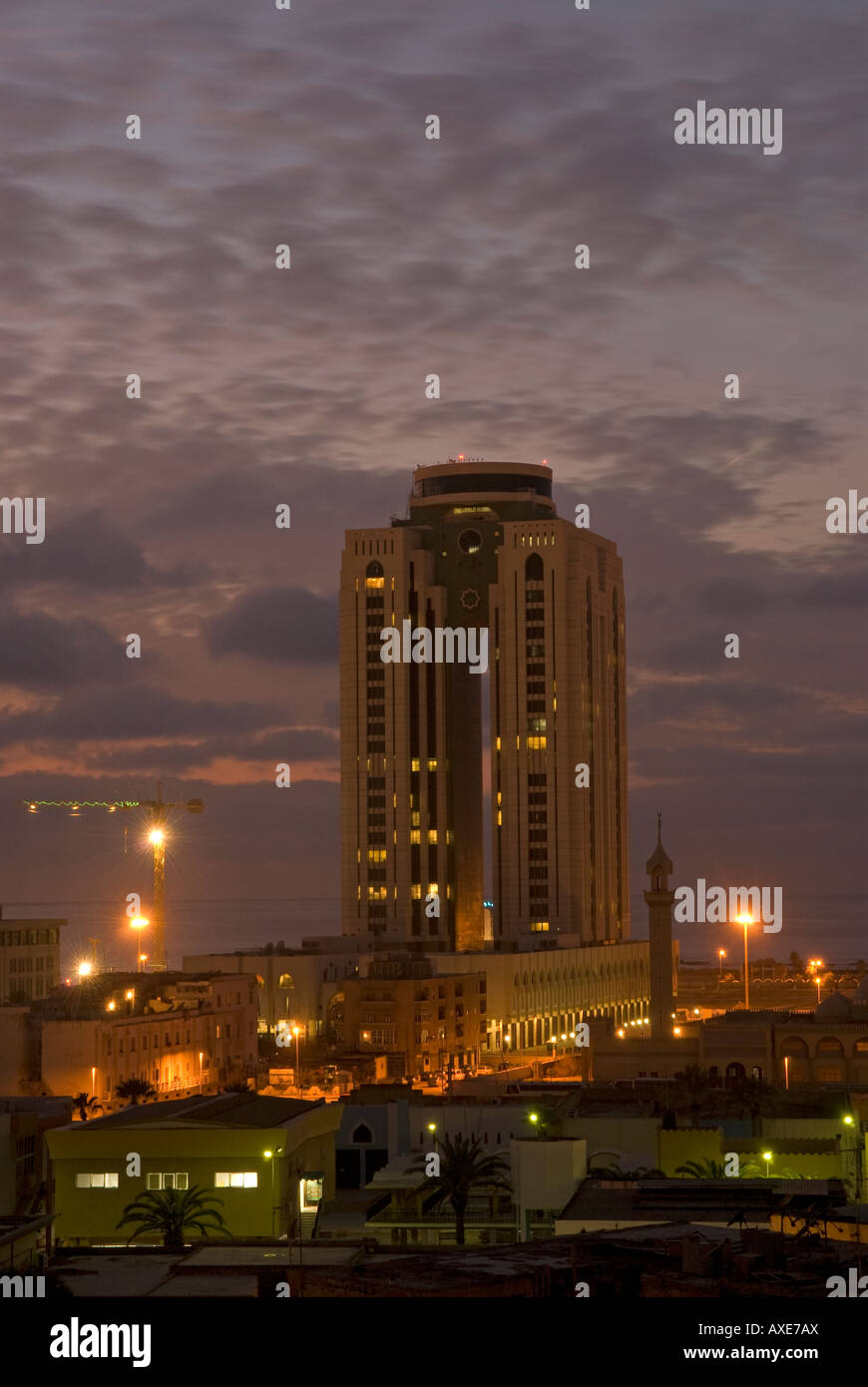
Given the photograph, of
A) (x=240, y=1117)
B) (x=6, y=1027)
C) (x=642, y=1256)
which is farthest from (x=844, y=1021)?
(x=642, y=1256)

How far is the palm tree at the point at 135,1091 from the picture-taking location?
401ft

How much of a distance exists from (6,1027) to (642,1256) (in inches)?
3648

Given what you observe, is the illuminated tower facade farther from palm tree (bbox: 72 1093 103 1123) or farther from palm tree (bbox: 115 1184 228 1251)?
palm tree (bbox: 115 1184 228 1251)

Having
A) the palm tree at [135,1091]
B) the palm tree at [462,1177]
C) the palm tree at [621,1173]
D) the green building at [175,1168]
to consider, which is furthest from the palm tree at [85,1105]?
the palm tree at [621,1173]

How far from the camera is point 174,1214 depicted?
6366 centimetres

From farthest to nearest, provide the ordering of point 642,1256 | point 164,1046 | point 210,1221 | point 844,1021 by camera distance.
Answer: point 164,1046
point 844,1021
point 210,1221
point 642,1256

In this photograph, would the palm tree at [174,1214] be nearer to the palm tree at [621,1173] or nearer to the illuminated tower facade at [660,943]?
the palm tree at [621,1173]

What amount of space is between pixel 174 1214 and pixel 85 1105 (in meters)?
52.3

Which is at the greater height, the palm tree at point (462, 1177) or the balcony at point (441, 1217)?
the palm tree at point (462, 1177)

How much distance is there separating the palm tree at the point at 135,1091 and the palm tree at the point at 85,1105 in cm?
169

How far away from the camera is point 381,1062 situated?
158 m

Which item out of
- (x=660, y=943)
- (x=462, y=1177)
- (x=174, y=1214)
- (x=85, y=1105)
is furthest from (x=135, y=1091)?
(x=462, y=1177)
